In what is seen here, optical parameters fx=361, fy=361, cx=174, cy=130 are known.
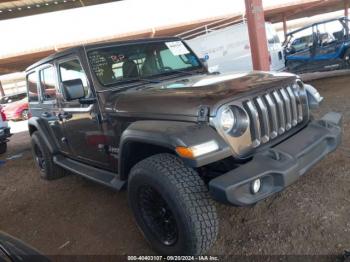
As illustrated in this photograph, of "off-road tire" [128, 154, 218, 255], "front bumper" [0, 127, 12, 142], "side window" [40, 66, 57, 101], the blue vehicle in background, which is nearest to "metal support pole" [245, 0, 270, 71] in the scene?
"side window" [40, 66, 57, 101]

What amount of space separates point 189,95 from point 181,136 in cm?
44

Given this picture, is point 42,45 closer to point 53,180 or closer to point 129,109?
point 53,180

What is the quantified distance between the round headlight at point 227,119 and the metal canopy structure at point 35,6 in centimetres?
922

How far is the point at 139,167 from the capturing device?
287cm

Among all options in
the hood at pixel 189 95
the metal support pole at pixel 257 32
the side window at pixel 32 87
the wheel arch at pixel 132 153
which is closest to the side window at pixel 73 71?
the hood at pixel 189 95

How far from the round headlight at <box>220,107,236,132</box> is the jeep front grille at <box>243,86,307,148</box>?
14 centimetres

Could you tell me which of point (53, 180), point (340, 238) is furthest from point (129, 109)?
point (53, 180)

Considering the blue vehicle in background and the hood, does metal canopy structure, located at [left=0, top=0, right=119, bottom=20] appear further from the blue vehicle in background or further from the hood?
the hood

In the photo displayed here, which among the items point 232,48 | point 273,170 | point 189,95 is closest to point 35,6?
point 232,48

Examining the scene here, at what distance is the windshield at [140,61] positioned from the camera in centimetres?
376

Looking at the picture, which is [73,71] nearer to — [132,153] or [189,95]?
[132,153]

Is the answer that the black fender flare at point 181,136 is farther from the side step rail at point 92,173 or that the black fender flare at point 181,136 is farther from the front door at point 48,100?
the front door at point 48,100

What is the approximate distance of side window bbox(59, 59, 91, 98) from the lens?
12.2 ft

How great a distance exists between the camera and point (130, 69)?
12.7ft
